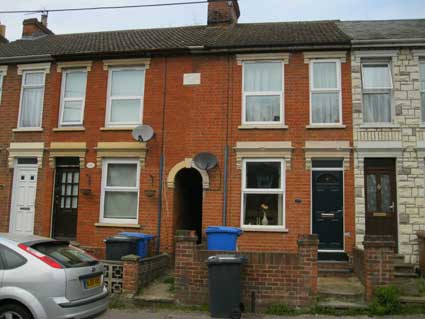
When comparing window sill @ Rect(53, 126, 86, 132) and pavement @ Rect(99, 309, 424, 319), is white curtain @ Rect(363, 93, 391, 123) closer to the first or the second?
pavement @ Rect(99, 309, 424, 319)

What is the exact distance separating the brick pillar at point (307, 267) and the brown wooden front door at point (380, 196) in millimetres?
3706

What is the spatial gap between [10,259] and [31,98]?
8.91m

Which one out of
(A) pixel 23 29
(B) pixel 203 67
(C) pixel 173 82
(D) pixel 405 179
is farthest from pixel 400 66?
(A) pixel 23 29

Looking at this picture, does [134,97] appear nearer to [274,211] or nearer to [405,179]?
[274,211]

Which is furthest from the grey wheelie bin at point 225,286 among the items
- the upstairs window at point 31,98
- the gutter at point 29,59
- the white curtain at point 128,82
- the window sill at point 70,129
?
the gutter at point 29,59

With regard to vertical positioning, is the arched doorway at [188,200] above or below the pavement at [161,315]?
above

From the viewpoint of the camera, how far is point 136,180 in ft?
41.0

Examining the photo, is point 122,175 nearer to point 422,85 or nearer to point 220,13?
point 220,13

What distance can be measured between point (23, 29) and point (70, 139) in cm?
688

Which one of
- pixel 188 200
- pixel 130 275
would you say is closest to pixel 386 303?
pixel 130 275

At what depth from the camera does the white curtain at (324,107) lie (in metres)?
11.8

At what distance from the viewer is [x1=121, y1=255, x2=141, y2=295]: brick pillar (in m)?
8.84

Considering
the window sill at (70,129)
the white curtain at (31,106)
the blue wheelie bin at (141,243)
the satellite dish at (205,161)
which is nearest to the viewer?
the blue wheelie bin at (141,243)

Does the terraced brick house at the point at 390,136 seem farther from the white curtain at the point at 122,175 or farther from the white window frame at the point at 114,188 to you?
the white curtain at the point at 122,175
